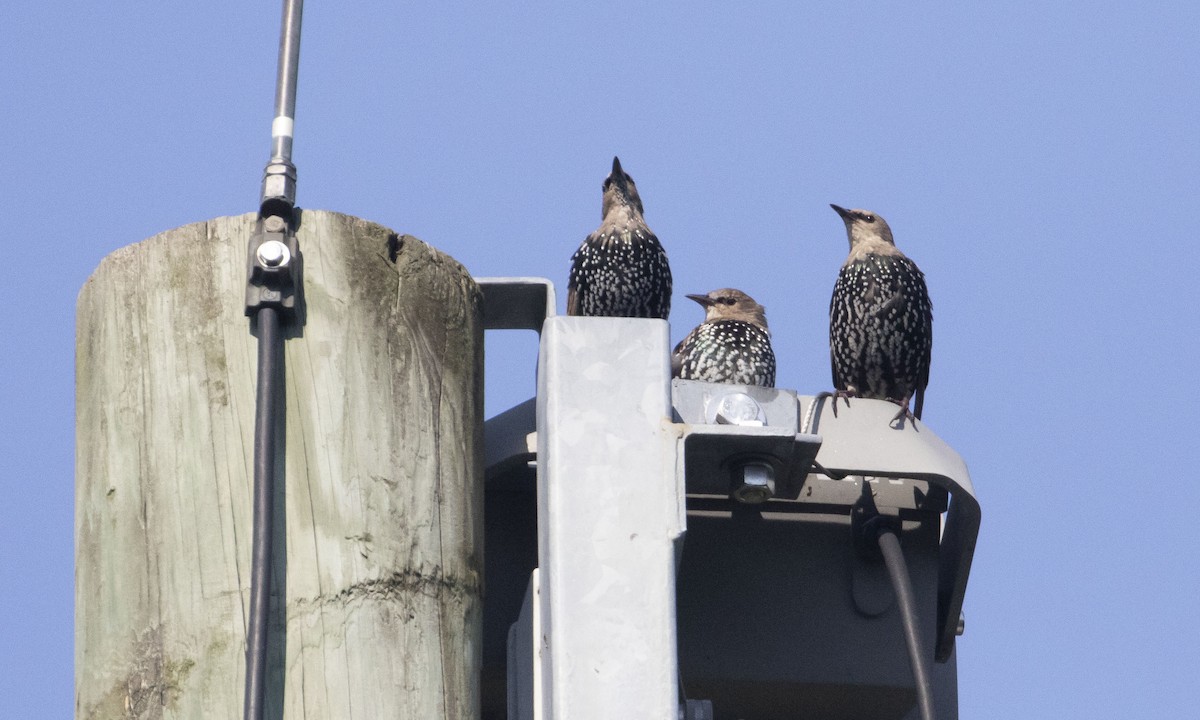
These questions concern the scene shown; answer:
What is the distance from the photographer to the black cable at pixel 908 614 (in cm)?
322

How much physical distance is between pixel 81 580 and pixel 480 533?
596 mm

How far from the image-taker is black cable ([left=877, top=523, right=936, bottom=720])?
322 cm

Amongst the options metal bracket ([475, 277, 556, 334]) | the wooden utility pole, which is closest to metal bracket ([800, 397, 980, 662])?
metal bracket ([475, 277, 556, 334])

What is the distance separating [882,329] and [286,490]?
624 cm

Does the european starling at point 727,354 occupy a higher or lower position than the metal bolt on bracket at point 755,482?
higher

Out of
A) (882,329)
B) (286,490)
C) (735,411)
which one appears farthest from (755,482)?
(882,329)

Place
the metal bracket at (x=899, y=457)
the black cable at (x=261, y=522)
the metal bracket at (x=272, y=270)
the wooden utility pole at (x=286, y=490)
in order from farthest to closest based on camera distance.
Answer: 1. the metal bracket at (x=899, y=457)
2. the metal bracket at (x=272, y=270)
3. the wooden utility pole at (x=286, y=490)
4. the black cable at (x=261, y=522)

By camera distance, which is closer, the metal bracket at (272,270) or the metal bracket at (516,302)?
the metal bracket at (272,270)

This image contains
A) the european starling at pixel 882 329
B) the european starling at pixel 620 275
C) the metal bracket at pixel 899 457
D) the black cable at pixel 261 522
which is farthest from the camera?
the european starling at pixel 620 275

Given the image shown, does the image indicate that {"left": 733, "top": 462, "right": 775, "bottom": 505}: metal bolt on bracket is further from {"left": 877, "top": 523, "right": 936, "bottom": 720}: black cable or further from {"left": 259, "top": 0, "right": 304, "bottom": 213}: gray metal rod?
{"left": 259, "top": 0, "right": 304, "bottom": 213}: gray metal rod

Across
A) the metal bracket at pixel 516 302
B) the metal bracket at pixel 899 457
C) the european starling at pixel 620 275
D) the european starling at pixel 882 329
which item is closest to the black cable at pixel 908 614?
the metal bracket at pixel 899 457

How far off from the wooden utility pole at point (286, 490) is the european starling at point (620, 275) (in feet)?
19.9

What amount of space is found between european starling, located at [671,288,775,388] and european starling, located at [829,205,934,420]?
1.35 ft

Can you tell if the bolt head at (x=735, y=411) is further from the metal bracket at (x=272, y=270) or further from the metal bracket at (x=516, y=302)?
the metal bracket at (x=272, y=270)
